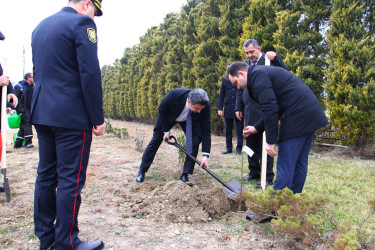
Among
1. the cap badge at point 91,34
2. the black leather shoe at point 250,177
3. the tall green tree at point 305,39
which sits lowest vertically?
the black leather shoe at point 250,177

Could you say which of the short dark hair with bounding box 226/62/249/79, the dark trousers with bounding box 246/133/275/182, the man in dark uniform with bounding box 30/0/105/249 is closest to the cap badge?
the man in dark uniform with bounding box 30/0/105/249

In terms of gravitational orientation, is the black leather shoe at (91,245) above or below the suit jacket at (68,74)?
below

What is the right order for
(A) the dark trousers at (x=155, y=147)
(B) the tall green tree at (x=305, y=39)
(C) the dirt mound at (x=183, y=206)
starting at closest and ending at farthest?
(C) the dirt mound at (x=183, y=206) → (A) the dark trousers at (x=155, y=147) → (B) the tall green tree at (x=305, y=39)

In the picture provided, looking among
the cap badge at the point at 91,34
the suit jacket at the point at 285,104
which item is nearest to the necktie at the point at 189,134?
the suit jacket at the point at 285,104

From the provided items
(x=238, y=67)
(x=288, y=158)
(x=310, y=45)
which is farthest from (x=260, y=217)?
(x=310, y=45)

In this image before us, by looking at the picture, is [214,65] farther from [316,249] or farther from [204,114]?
[316,249]

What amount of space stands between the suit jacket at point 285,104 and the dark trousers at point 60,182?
1.59 metres

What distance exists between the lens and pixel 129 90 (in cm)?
1923

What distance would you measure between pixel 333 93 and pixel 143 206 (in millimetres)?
4804

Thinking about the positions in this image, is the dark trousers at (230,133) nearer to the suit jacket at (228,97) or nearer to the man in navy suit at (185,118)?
the suit jacket at (228,97)

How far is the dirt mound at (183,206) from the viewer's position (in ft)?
9.46

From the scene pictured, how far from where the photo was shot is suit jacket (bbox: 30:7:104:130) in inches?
78.8

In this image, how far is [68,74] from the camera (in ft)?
6.73

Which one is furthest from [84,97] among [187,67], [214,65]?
[187,67]
